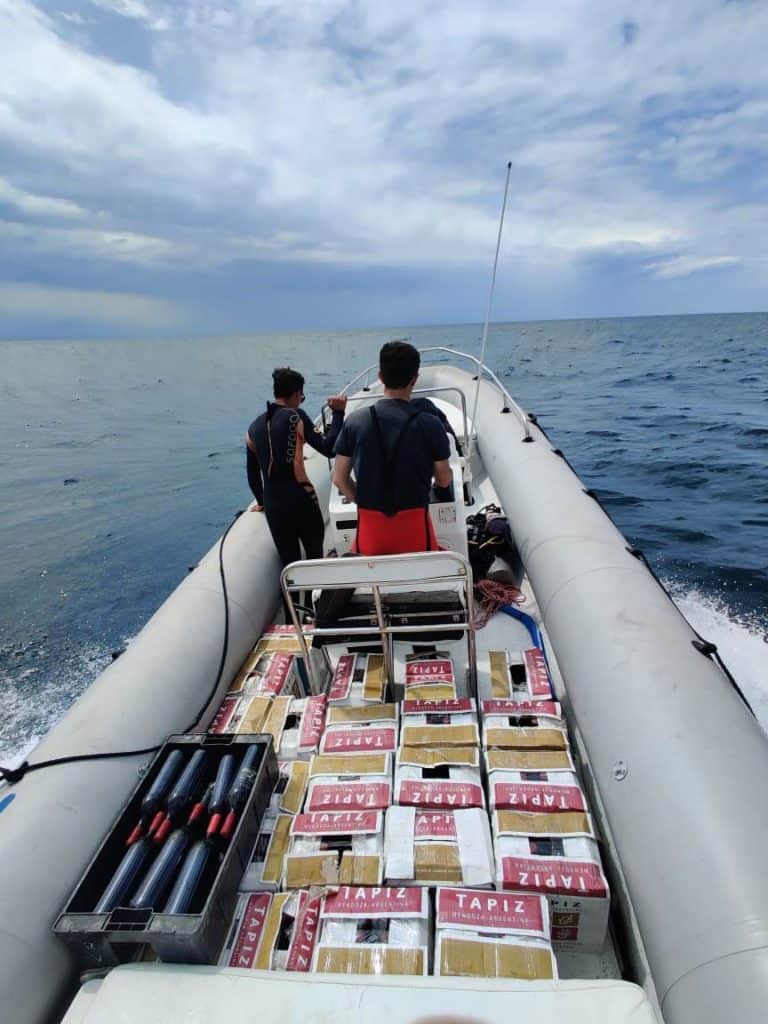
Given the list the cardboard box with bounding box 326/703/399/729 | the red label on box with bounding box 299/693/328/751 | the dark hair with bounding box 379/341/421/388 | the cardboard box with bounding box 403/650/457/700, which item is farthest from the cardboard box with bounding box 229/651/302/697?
the dark hair with bounding box 379/341/421/388

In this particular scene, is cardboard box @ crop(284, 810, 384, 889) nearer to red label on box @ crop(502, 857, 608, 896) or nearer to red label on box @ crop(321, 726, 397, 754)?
red label on box @ crop(321, 726, 397, 754)

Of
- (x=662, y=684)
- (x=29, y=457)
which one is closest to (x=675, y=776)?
(x=662, y=684)

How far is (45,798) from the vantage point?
1581 millimetres

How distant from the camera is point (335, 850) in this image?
1.49 metres

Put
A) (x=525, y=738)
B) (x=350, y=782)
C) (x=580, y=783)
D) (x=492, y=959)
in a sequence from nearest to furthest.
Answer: (x=492, y=959)
(x=350, y=782)
(x=525, y=738)
(x=580, y=783)

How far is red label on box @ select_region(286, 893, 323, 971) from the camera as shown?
1.25m

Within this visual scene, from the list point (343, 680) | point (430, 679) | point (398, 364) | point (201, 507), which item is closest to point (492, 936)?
point (430, 679)

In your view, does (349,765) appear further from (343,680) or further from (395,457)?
(395,457)

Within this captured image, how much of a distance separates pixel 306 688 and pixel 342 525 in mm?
1037

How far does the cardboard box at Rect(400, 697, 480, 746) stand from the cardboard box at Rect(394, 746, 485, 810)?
2cm

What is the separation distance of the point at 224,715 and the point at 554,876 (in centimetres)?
141

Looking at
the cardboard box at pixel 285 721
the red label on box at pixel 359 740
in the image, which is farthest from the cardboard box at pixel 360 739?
the cardboard box at pixel 285 721

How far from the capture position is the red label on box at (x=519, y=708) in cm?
187

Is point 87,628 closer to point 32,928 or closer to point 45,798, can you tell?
point 45,798
